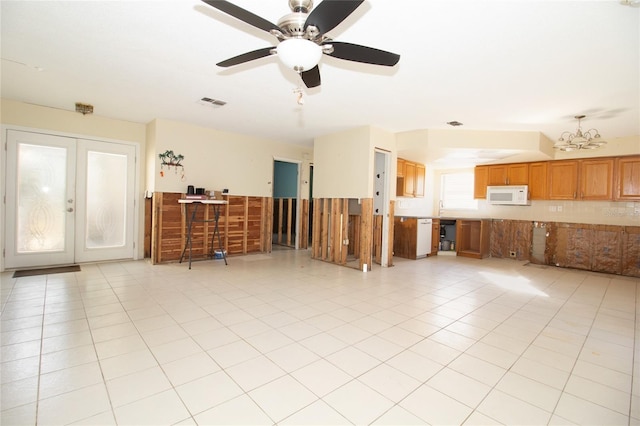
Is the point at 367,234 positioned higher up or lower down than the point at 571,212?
lower down

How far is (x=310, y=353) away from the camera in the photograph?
2357mm

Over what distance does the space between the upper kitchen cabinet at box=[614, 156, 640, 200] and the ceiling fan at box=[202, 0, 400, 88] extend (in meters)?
6.43

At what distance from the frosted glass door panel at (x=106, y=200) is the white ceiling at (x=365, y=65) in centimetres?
93

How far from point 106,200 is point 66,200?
58 cm

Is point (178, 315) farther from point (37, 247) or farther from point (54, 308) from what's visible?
point (37, 247)

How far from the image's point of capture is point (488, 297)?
399 centimetres

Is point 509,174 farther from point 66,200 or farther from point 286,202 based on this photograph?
point 66,200

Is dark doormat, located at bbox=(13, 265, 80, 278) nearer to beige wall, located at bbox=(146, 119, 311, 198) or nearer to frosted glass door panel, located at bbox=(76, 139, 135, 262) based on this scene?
frosted glass door panel, located at bbox=(76, 139, 135, 262)

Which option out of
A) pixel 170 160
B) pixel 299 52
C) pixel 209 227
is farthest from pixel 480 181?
pixel 170 160

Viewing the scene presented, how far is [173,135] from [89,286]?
3035mm

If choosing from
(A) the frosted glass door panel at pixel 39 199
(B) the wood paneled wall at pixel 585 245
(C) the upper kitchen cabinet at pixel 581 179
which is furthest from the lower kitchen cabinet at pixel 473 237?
Answer: (A) the frosted glass door panel at pixel 39 199

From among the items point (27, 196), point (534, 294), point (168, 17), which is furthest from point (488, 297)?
point (27, 196)

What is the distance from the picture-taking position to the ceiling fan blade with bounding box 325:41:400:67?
1.98m

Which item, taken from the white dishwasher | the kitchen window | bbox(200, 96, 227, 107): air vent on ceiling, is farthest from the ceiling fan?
the kitchen window
